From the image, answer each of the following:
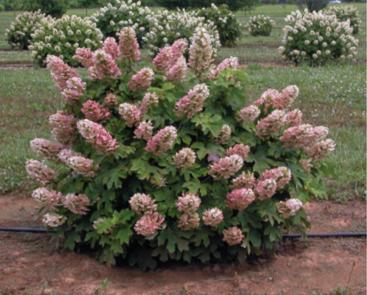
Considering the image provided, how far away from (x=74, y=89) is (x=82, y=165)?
473 mm

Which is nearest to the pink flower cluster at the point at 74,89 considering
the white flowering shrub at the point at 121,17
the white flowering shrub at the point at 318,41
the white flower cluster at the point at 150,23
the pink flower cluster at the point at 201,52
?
the pink flower cluster at the point at 201,52

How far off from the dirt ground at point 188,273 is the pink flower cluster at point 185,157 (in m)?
0.65

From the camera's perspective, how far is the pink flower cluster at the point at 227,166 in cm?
412

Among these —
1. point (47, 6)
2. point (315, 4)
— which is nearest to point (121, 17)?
point (47, 6)

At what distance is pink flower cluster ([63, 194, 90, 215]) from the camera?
4262mm

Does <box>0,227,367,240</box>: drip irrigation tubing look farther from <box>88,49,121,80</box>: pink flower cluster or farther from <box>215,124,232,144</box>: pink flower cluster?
<box>88,49,121,80</box>: pink flower cluster

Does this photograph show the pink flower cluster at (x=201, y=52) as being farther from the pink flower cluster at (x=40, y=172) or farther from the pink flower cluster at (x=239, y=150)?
the pink flower cluster at (x=40, y=172)

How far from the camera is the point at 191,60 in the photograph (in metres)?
4.52

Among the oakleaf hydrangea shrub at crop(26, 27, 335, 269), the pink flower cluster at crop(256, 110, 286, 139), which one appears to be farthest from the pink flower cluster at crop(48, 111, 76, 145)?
the pink flower cluster at crop(256, 110, 286, 139)

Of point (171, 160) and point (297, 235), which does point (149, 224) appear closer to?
point (171, 160)

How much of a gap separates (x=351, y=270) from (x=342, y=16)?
64.4 feet

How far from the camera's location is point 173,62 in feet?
14.9

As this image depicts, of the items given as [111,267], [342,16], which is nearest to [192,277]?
[111,267]

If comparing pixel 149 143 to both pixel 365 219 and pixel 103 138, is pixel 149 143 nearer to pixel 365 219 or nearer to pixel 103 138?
pixel 103 138
